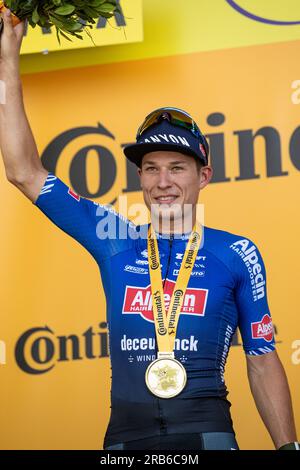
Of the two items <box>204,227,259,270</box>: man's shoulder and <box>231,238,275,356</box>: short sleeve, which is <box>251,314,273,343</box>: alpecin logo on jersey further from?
<box>204,227,259,270</box>: man's shoulder

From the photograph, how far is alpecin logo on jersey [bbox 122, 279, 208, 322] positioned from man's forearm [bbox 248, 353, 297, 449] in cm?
28

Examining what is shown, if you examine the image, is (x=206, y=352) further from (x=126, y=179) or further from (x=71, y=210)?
(x=126, y=179)

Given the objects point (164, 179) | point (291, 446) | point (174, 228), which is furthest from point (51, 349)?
point (291, 446)

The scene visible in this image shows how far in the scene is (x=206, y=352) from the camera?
8.91 feet

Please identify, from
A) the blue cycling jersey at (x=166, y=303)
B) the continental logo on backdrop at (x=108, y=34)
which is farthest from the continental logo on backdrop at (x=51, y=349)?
the blue cycling jersey at (x=166, y=303)

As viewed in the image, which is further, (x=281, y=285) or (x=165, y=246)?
(x=281, y=285)

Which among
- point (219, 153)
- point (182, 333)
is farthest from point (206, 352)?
point (219, 153)

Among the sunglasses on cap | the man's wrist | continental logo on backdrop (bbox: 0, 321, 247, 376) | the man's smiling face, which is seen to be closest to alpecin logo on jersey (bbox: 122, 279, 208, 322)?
the man's smiling face

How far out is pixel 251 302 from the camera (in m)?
2.84

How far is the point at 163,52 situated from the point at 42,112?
1.99 feet

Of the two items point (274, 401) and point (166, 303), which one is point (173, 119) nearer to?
point (166, 303)

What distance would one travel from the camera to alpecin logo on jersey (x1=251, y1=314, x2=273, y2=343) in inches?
112

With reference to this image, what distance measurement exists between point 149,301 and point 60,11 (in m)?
0.85

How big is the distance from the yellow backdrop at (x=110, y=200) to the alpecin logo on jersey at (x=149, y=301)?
135 centimetres
